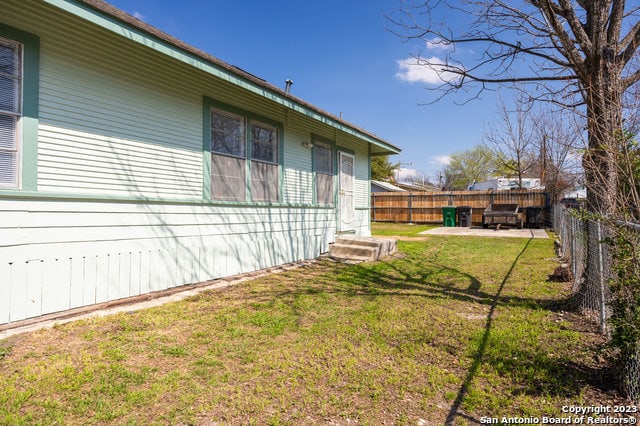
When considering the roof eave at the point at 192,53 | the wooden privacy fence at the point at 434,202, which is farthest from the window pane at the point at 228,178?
the wooden privacy fence at the point at 434,202

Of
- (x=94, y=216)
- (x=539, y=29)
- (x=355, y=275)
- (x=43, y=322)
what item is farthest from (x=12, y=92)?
(x=539, y=29)

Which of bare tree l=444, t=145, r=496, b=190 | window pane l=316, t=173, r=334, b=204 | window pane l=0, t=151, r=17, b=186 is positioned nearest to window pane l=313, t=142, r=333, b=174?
window pane l=316, t=173, r=334, b=204

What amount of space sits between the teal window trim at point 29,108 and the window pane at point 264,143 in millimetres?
3483

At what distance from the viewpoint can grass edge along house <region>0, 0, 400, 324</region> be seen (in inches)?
142

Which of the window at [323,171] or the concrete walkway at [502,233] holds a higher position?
the window at [323,171]

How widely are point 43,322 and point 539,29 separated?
650 centimetres

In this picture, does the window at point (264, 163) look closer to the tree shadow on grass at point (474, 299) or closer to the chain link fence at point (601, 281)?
the tree shadow on grass at point (474, 299)

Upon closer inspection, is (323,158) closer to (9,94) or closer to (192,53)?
(192,53)

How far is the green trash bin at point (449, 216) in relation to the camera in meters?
18.4

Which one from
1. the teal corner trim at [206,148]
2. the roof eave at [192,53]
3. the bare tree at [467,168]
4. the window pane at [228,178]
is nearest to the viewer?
the roof eave at [192,53]

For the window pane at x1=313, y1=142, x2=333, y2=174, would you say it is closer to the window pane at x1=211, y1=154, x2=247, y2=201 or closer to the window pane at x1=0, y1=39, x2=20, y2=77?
the window pane at x1=211, y1=154, x2=247, y2=201

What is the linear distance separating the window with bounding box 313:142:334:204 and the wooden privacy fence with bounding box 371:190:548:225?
12457 millimetres

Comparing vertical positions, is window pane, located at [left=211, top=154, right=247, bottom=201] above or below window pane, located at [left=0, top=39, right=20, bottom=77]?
below

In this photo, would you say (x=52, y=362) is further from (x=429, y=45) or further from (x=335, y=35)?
(x=335, y=35)
